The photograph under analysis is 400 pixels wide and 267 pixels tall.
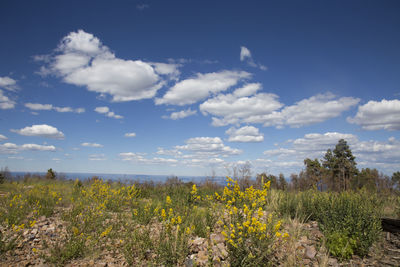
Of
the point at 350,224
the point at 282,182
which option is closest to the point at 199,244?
the point at 350,224

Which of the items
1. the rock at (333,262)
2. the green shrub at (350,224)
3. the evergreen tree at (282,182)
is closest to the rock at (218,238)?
A: the rock at (333,262)

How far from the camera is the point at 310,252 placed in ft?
14.6

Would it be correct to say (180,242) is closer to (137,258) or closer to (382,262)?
(137,258)

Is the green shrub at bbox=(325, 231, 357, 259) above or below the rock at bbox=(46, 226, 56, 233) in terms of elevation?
above

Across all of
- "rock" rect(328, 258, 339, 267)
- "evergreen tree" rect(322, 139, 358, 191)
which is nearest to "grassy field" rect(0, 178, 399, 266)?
"rock" rect(328, 258, 339, 267)

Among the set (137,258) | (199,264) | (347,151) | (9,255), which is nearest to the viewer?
(199,264)

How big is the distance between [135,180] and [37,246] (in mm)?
7540

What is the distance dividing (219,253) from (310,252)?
1.81 meters

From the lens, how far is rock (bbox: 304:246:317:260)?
4.34m

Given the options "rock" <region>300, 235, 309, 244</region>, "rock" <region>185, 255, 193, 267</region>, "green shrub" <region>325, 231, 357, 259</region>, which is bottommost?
"rock" <region>185, 255, 193, 267</region>

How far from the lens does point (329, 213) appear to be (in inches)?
222

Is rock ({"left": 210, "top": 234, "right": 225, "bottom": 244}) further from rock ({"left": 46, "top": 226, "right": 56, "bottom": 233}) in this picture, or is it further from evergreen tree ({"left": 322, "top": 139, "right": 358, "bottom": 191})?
evergreen tree ({"left": 322, "top": 139, "right": 358, "bottom": 191})

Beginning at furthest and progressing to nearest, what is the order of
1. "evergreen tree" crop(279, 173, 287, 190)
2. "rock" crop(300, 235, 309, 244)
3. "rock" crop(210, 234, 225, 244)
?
"evergreen tree" crop(279, 173, 287, 190), "rock" crop(300, 235, 309, 244), "rock" crop(210, 234, 225, 244)

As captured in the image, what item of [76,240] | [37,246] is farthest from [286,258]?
[37,246]
